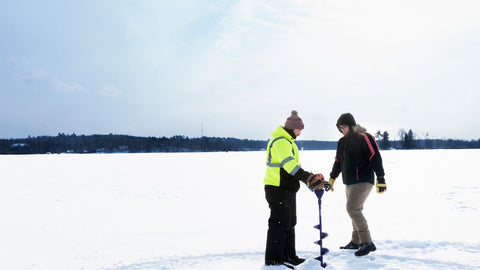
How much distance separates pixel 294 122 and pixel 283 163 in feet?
1.66

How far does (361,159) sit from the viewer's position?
4699 millimetres

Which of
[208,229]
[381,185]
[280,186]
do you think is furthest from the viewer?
[208,229]

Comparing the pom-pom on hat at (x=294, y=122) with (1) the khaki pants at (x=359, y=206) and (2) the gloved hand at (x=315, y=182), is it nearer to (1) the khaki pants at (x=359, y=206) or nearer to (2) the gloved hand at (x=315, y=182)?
(2) the gloved hand at (x=315, y=182)

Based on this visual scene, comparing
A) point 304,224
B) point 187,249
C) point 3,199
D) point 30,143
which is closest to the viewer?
point 187,249

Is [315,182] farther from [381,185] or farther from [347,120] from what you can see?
[347,120]

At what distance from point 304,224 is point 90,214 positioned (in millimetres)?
4620

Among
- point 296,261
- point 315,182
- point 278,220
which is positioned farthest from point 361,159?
point 296,261

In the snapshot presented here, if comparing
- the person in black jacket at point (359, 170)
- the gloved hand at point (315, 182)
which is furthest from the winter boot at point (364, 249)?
the gloved hand at point (315, 182)

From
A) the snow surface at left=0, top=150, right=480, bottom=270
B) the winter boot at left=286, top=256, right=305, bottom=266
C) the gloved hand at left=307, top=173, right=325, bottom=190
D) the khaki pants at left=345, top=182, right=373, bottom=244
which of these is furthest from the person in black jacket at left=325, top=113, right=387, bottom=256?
the winter boot at left=286, top=256, right=305, bottom=266

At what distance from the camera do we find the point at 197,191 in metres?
12.3

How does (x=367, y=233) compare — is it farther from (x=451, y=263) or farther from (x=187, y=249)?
(x=187, y=249)

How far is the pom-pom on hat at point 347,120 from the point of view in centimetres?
477

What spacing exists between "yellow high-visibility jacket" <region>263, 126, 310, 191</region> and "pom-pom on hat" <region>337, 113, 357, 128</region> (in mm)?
878

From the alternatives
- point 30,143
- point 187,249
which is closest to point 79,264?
point 187,249
